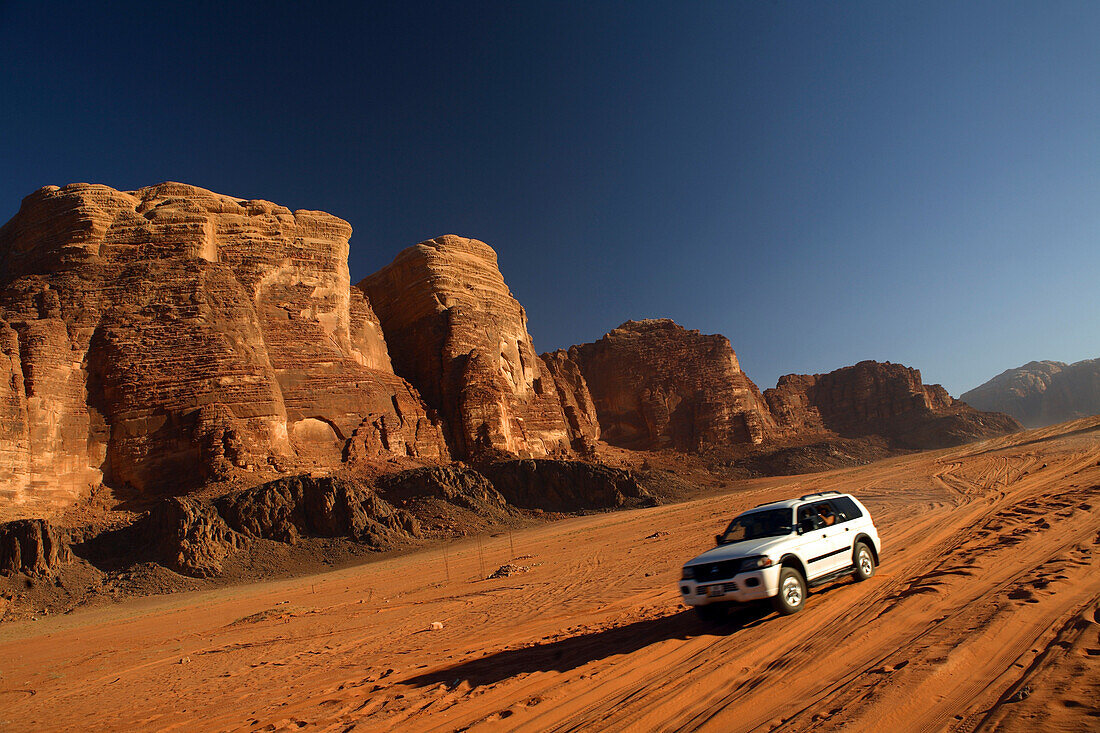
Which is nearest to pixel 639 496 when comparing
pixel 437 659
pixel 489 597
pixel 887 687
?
pixel 489 597

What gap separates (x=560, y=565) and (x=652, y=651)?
10.6m

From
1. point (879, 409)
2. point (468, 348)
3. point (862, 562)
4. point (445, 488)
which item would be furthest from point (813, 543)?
point (879, 409)

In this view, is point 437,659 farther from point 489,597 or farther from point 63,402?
point 63,402

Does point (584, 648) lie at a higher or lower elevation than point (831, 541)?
lower

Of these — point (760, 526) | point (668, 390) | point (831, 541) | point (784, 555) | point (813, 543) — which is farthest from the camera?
point (668, 390)

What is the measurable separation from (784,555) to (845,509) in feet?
8.25

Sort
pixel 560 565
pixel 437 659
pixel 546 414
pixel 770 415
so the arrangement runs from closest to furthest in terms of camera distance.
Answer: pixel 437 659 → pixel 560 565 → pixel 546 414 → pixel 770 415

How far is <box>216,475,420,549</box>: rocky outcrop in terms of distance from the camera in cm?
2591

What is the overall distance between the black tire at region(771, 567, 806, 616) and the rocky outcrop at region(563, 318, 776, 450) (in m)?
59.4

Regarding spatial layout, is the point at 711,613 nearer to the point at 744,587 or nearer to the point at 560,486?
the point at 744,587

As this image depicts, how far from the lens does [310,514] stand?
27.2 metres

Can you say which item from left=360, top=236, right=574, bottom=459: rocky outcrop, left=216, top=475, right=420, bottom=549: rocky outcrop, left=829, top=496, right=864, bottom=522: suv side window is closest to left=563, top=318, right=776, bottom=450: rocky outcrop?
left=360, top=236, right=574, bottom=459: rocky outcrop

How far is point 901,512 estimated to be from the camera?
18.4 meters

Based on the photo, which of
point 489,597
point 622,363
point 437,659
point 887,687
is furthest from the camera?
point 622,363
